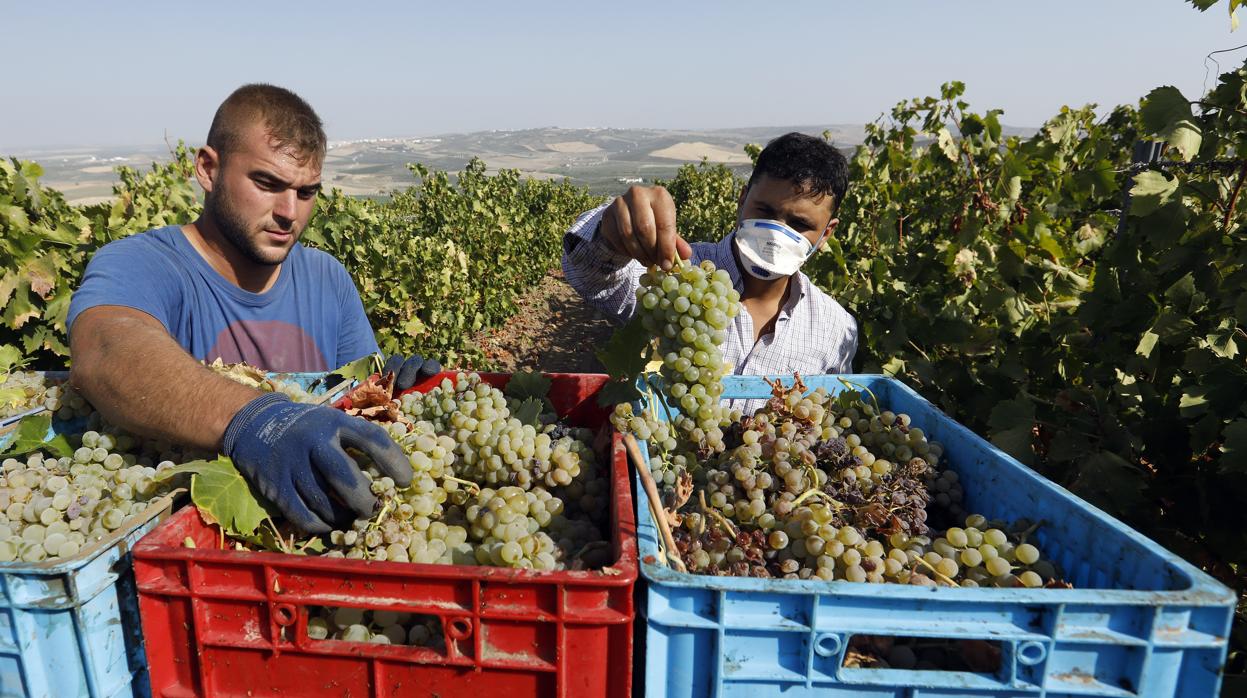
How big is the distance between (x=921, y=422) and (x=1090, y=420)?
898 millimetres

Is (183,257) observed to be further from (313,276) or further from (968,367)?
(968,367)

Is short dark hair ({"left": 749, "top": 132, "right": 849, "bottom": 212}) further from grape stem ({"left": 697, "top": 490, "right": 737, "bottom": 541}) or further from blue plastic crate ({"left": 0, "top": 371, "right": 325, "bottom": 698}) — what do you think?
blue plastic crate ({"left": 0, "top": 371, "right": 325, "bottom": 698})

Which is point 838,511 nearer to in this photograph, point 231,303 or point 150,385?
point 150,385

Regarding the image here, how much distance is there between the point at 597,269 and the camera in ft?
8.12

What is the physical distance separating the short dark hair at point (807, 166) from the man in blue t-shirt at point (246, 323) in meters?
1.73

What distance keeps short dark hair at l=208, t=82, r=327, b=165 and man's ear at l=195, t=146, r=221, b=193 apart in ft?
0.09

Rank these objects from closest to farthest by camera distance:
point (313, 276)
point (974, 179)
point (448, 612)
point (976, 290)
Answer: point (448, 612) < point (313, 276) < point (976, 290) < point (974, 179)

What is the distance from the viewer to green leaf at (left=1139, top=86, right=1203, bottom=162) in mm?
2172

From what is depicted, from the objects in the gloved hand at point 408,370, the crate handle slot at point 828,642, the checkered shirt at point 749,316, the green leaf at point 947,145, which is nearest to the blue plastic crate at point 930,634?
the crate handle slot at point 828,642

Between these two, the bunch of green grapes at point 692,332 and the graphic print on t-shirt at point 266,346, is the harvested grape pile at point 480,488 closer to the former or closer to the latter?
the bunch of green grapes at point 692,332

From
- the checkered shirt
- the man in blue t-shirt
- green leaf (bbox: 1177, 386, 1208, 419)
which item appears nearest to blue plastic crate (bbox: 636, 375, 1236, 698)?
the man in blue t-shirt

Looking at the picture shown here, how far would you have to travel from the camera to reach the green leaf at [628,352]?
5.89 ft

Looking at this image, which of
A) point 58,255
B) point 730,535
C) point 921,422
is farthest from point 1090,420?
point 58,255

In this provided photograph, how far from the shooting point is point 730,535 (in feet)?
4.65
